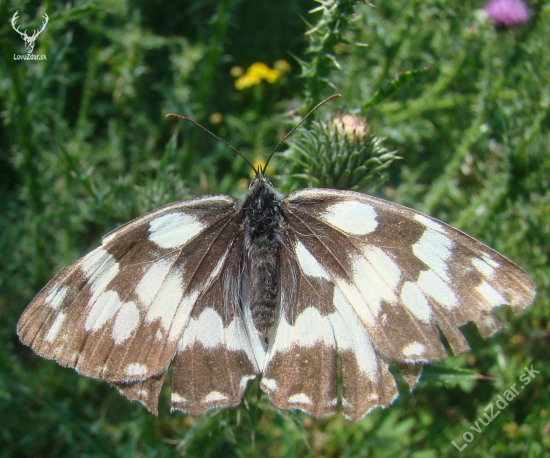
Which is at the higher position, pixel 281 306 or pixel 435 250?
pixel 435 250

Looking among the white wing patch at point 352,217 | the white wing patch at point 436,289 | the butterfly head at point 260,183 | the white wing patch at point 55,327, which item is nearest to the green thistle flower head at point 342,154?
the butterfly head at point 260,183

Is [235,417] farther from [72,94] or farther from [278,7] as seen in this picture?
[278,7]

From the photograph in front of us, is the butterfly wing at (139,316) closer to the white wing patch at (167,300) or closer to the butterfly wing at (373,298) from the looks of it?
the white wing patch at (167,300)

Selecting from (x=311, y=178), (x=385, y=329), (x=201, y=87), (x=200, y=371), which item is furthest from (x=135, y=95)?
(x=385, y=329)

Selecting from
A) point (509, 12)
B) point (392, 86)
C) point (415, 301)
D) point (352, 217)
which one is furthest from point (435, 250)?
point (509, 12)

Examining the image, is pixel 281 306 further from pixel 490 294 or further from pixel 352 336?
pixel 490 294

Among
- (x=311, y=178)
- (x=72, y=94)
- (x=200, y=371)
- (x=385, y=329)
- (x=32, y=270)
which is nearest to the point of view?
(x=385, y=329)

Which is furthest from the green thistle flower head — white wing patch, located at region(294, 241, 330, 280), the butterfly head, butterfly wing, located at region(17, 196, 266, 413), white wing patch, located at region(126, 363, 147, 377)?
white wing patch, located at region(126, 363, 147, 377)
